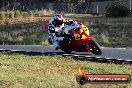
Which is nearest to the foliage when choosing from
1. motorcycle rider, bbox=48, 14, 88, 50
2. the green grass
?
motorcycle rider, bbox=48, 14, 88, 50

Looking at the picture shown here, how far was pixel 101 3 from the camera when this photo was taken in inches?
2244

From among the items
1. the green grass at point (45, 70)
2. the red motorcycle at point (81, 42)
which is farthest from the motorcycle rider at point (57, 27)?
the green grass at point (45, 70)

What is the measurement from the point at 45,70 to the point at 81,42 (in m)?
5.11

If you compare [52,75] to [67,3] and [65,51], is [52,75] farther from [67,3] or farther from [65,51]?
[67,3]

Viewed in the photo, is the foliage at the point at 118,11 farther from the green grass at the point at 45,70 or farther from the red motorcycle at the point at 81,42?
the green grass at the point at 45,70

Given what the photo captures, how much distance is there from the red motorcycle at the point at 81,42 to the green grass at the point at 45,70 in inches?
57.6

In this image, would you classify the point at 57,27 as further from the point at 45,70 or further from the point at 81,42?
the point at 45,70

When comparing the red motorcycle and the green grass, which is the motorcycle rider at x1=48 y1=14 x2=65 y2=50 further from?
the green grass

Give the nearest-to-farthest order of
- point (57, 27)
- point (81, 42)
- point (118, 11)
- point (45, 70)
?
point (45, 70) < point (81, 42) < point (57, 27) < point (118, 11)

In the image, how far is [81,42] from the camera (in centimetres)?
1923

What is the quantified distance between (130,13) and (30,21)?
11.1 m

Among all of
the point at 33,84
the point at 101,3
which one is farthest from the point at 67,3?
the point at 33,84

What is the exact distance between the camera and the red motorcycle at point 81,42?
62.5 feet

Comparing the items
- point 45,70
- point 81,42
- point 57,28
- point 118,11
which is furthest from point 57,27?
point 118,11
